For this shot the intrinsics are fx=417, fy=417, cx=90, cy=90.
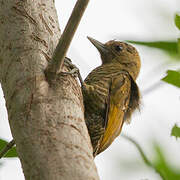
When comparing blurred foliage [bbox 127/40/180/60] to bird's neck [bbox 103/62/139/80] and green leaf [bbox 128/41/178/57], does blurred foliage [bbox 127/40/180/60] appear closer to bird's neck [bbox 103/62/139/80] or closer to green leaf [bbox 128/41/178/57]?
green leaf [bbox 128/41/178/57]

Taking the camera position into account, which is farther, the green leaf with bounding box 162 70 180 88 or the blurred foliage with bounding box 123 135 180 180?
the green leaf with bounding box 162 70 180 88

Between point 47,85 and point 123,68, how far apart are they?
289 centimetres

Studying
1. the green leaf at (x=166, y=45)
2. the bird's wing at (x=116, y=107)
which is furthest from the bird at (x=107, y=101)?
the green leaf at (x=166, y=45)

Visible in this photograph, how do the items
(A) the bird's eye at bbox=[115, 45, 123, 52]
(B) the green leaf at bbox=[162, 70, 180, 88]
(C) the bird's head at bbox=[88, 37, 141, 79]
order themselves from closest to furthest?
(B) the green leaf at bbox=[162, 70, 180, 88] → (C) the bird's head at bbox=[88, 37, 141, 79] → (A) the bird's eye at bbox=[115, 45, 123, 52]

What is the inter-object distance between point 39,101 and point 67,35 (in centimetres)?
36

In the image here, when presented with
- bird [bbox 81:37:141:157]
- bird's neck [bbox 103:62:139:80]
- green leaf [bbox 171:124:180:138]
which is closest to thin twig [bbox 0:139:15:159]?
green leaf [bbox 171:124:180:138]

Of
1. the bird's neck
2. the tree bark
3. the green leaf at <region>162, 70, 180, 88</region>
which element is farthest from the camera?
the bird's neck

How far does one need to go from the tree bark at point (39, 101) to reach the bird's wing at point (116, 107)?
4.45 ft

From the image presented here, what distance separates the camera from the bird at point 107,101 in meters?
3.74

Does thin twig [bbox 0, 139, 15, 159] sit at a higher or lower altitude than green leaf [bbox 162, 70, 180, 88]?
lower

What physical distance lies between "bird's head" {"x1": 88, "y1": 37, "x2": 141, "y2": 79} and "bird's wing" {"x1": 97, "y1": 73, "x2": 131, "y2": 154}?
25.6 inches

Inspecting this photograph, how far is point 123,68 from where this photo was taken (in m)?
4.99

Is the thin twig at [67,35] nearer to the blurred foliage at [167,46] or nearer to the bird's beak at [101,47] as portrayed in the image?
the blurred foliage at [167,46]

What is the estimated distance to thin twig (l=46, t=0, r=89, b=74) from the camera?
1926 mm
